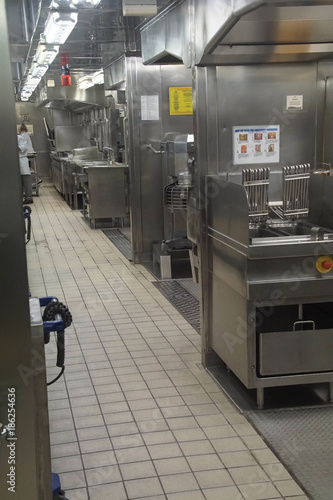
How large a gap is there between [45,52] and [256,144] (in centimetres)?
389

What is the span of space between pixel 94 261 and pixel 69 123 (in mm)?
A: 11175

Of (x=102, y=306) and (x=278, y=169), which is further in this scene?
(x=102, y=306)

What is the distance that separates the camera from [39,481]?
72.9 inches

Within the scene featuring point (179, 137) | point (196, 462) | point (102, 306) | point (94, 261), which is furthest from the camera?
point (94, 261)

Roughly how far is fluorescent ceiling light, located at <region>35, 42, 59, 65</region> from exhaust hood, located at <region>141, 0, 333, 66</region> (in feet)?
8.86

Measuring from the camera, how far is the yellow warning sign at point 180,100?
6441 millimetres

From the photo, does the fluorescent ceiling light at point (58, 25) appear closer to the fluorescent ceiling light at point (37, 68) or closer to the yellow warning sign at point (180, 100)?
the yellow warning sign at point (180, 100)

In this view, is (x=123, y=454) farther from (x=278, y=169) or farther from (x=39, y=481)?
(x=278, y=169)

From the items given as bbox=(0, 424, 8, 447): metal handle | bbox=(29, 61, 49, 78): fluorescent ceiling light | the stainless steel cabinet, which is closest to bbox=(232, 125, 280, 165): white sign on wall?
bbox=(0, 424, 8, 447): metal handle

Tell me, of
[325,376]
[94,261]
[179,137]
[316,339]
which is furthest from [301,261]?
[94,261]

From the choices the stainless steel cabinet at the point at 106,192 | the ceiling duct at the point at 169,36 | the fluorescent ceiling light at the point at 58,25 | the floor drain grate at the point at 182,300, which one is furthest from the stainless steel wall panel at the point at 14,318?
the stainless steel cabinet at the point at 106,192

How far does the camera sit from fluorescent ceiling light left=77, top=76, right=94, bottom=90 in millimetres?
11220

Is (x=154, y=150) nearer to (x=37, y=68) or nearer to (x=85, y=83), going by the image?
(x=37, y=68)

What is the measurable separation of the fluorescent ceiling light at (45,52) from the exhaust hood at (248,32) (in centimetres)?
270
